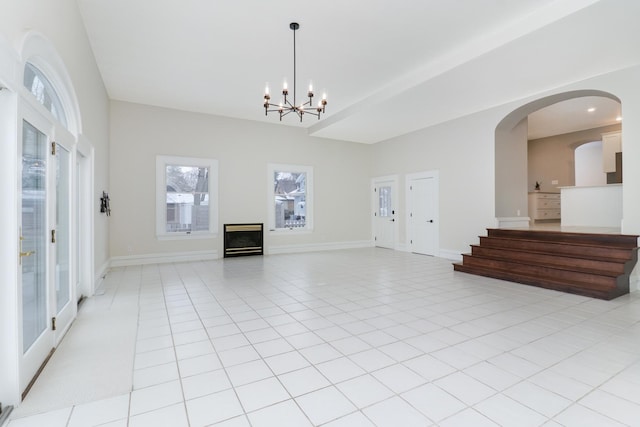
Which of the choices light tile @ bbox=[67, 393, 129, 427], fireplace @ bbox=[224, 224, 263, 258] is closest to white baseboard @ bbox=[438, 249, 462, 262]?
fireplace @ bbox=[224, 224, 263, 258]

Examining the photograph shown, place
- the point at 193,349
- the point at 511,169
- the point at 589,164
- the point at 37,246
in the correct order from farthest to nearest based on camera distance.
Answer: the point at 589,164
the point at 511,169
the point at 193,349
the point at 37,246

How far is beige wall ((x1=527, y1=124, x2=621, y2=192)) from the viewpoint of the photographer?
29.4ft

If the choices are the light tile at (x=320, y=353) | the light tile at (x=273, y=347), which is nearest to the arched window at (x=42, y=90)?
the light tile at (x=273, y=347)

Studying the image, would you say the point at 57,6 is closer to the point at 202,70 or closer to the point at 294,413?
the point at 202,70

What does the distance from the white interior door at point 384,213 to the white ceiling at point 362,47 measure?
9.62ft

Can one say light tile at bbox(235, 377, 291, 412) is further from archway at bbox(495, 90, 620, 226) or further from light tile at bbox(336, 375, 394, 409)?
archway at bbox(495, 90, 620, 226)

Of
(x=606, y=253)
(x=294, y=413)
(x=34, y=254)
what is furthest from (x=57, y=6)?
(x=606, y=253)

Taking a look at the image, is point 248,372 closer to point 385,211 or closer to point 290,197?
point 290,197

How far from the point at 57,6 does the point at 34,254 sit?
6.88 ft

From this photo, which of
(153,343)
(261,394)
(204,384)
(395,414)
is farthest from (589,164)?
(153,343)

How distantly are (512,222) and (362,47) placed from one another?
14.9ft

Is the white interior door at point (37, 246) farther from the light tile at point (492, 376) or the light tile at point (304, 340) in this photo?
the light tile at point (492, 376)

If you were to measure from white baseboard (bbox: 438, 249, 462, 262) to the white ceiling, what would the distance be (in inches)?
118

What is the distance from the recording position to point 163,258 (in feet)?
21.3
